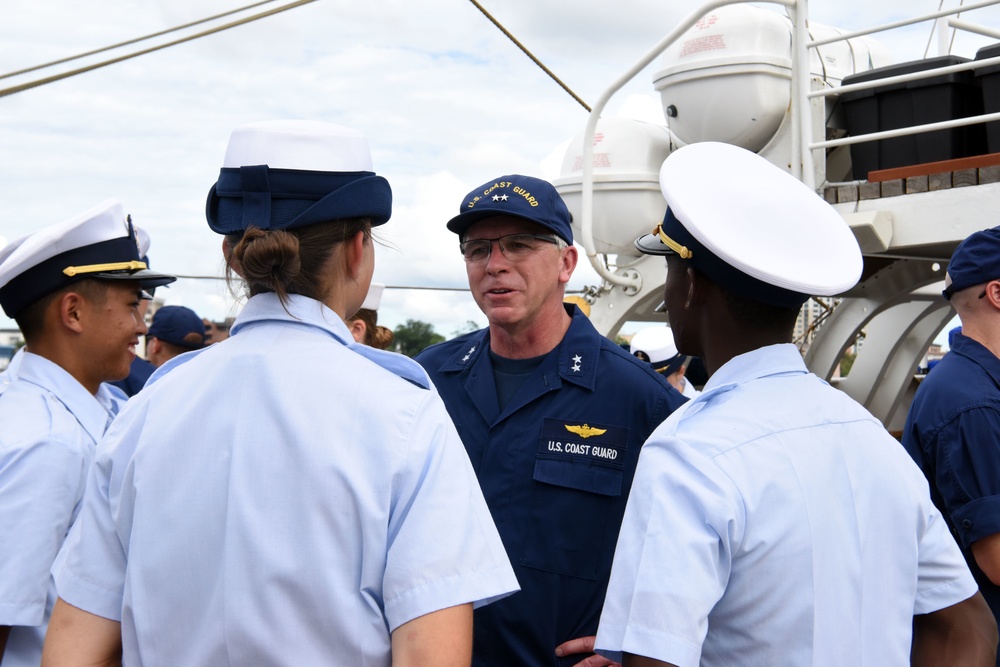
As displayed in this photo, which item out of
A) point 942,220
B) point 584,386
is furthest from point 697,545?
point 942,220

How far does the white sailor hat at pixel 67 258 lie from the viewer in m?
2.40

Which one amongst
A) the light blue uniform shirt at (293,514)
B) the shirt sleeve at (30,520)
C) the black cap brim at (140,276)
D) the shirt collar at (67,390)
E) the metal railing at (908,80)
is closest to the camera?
the light blue uniform shirt at (293,514)

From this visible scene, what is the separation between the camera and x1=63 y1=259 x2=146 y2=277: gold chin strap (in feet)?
8.05

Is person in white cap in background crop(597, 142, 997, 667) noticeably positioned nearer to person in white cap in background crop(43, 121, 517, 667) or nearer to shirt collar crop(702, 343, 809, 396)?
shirt collar crop(702, 343, 809, 396)

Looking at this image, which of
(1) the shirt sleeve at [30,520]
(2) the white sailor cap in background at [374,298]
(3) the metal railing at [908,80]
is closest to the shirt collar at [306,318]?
(1) the shirt sleeve at [30,520]

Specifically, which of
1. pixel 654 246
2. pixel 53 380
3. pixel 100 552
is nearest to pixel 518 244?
pixel 654 246

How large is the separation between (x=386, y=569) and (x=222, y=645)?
28 centimetres

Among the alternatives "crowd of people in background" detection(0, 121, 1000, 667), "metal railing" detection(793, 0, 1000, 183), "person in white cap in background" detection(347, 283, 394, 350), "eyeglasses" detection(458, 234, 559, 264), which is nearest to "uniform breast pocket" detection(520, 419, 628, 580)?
"eyeglasses" detection(458, 234, 559, 264)

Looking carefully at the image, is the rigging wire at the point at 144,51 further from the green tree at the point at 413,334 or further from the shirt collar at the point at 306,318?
the green tree at the point at 413,334

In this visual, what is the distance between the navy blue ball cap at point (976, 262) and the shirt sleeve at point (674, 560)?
1729 mm

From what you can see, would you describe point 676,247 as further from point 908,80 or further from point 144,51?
point 908,80

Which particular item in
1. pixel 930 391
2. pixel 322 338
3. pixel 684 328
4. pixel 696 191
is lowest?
pixel 930 391

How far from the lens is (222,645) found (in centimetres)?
152

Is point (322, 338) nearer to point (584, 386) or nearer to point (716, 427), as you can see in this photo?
point (716, 427)
